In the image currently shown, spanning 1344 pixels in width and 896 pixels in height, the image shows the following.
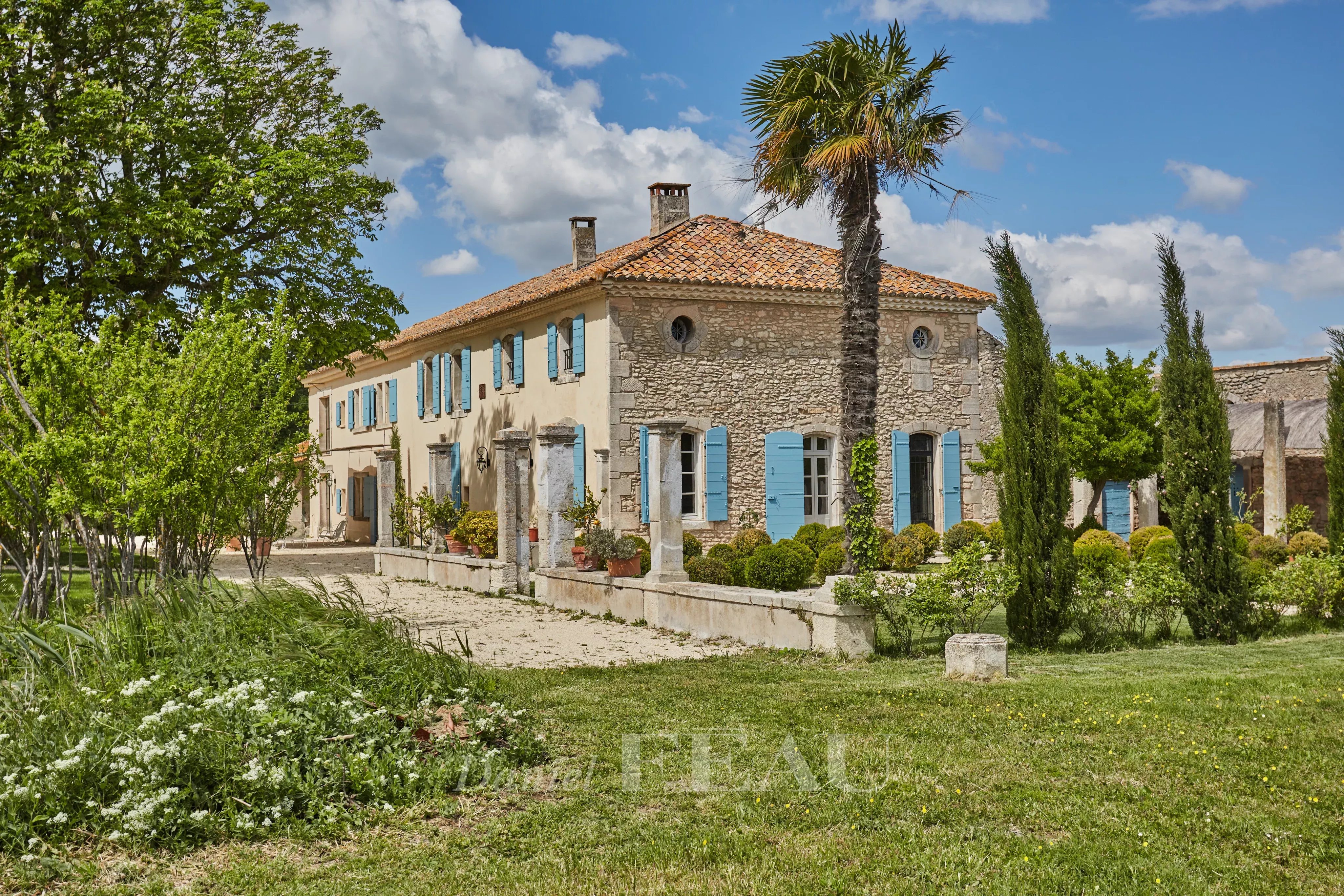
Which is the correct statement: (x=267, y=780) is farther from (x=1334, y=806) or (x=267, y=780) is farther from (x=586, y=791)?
(x=1334, y=806)

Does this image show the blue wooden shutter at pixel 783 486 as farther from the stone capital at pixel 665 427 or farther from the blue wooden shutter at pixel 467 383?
the stone capital at pixel 665 427

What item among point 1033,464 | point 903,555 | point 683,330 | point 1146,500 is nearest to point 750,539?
point 903,555

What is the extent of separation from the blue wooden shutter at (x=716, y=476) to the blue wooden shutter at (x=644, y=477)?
3.92 feet

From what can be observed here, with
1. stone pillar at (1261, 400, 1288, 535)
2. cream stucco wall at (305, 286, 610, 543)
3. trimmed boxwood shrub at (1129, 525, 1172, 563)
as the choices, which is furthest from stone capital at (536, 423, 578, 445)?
stone pillar at (1261, 400, 1288, 535)

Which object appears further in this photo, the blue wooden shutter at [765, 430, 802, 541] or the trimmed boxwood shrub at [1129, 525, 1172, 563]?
the blue wooden shutter at [765, 430, 802, 541]

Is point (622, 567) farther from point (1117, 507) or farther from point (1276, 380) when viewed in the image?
point (1276, 380)

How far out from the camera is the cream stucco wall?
20.6m

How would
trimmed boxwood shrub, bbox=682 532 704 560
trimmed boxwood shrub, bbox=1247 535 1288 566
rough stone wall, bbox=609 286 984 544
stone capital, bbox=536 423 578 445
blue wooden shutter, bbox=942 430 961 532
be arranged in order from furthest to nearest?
blue wooden shutter, bbox=942 430 961 532
rough stone wall, bbox=609 286 984 544
trimmed boxwood shrub, bbox=682 532 704 560
trimmed boxwood shrub, bbox=1247 535 1288 566
stone capital, bbox=536 423 578 445

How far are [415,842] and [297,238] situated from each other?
47.9 ft

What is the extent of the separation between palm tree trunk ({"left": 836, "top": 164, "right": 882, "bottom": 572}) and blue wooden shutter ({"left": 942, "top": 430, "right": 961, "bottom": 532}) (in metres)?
12.7

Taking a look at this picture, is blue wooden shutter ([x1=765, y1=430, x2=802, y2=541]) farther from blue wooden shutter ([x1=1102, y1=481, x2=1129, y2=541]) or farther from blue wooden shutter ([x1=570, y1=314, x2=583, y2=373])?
blue wooden shutter ([x1=1102, y1=481, x2=1129, y2=541])

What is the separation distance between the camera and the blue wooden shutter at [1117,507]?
74.1 ft

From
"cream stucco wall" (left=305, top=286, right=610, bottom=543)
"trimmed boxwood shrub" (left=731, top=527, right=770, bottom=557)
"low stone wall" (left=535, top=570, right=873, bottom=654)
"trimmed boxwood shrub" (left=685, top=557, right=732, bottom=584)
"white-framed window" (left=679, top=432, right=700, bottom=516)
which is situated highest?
"cream stucco wall" (left=305, top=286, right=610, bottom=543)

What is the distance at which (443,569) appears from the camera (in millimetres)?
19344
